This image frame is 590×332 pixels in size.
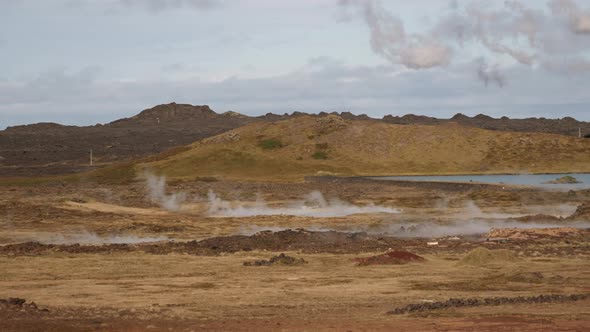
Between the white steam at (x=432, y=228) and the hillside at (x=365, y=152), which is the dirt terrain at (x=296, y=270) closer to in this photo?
the white steam at (x=432, y=228)

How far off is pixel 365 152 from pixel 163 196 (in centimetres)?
5200

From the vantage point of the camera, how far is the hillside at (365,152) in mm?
116188

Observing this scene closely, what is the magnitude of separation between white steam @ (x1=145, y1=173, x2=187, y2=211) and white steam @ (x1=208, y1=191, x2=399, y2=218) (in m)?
2.65

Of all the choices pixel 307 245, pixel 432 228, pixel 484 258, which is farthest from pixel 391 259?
pixel 432 228

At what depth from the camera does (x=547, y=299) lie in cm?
2273

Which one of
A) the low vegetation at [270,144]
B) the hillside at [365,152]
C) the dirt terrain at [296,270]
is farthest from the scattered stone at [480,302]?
the low vegetation at [270,144]

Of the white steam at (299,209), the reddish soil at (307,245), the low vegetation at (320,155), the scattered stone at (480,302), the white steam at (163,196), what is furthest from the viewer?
the low vegetation at (320,155)

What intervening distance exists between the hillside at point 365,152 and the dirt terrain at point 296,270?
54053 mm

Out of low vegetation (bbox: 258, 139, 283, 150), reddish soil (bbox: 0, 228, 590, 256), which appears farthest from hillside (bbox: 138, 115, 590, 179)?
reddish soil (bbox: 0, 228, 590, 256)

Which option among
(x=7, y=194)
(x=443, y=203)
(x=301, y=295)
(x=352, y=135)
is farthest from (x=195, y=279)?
(x=352, y=135)

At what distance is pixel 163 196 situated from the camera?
7769 centimetres

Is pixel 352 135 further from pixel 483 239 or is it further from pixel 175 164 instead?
pixel 483 239

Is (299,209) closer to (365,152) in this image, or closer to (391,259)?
(391,259)

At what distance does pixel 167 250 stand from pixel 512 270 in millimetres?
14240
